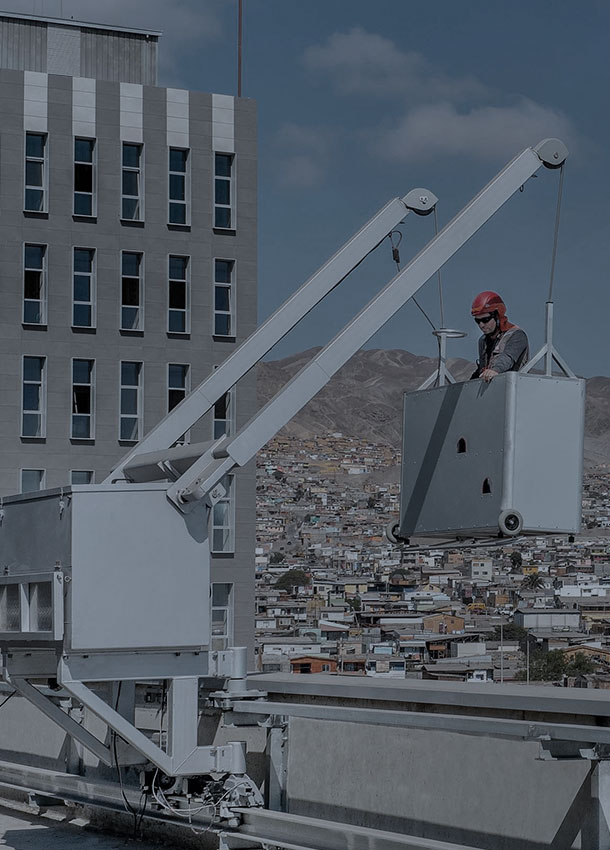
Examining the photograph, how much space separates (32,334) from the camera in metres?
66.2

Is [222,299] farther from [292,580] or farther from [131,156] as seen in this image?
[292,580]

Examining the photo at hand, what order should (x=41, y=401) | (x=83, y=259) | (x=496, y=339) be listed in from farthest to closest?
(x=83, y=259), (x=41, y=401), (x=496, y=339)

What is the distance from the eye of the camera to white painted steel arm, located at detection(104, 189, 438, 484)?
11922 millimetres

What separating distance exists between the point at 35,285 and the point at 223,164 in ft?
33.7

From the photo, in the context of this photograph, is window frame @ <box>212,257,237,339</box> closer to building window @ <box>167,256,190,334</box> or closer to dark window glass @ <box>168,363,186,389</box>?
building window @ <box>167,256,190,334</box>

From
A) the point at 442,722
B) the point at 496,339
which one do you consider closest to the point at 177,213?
the point at 496,339

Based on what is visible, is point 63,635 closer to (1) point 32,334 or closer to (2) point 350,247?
(2) point 350,247

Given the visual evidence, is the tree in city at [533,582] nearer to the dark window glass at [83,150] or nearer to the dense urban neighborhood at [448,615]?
the dense urban neighborhood at [448,615]

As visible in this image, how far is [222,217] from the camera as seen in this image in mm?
68875

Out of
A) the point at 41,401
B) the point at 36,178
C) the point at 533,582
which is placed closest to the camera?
the point at 41,401

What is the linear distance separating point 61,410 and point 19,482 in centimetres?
406

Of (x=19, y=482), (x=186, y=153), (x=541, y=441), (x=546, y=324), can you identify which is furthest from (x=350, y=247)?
(x=186, y=153)

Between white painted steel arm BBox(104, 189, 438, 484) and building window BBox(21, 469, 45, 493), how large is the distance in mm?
52146

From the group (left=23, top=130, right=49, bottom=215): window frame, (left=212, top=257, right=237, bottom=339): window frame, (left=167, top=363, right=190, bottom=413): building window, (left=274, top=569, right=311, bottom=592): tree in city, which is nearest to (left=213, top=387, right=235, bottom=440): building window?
(left=167, top=363, right=190, bottom=413): building window
